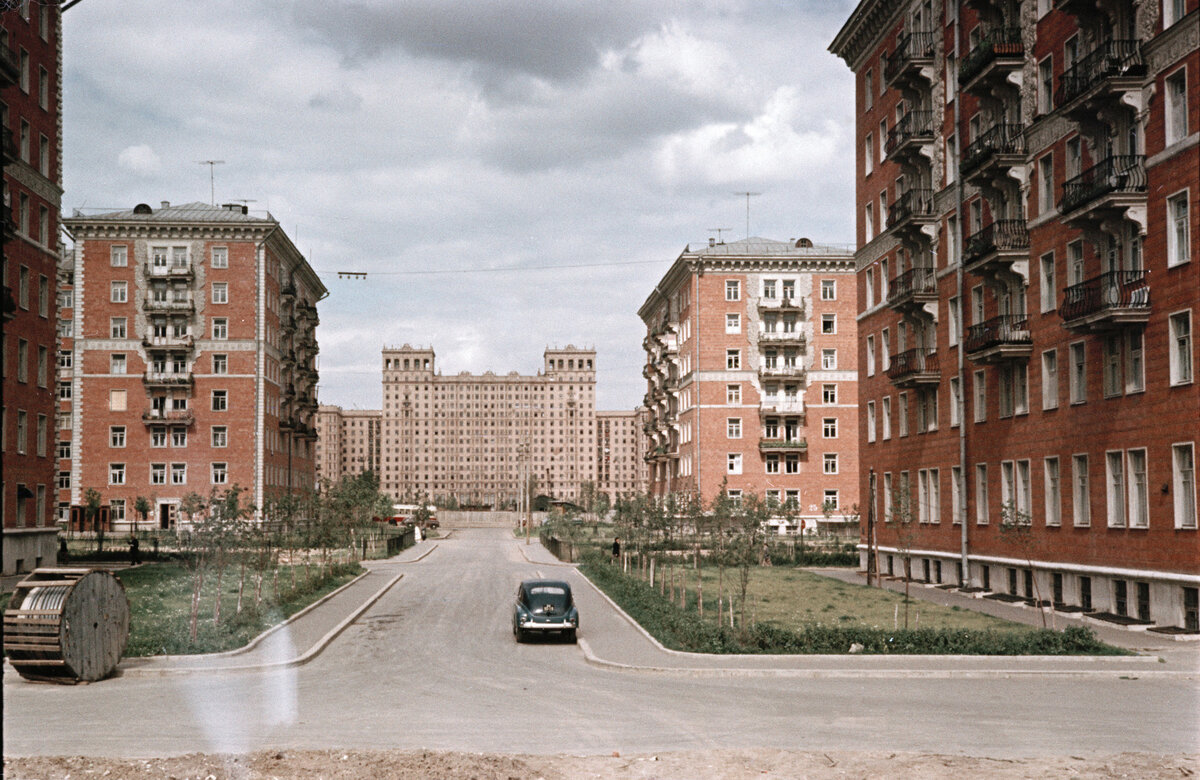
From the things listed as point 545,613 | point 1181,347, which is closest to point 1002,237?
point 1181,347

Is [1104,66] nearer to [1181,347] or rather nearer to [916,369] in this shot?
[1181,347]

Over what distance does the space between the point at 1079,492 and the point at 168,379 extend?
7379cm

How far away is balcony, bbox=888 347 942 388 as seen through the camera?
46.6m

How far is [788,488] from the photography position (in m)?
95.2

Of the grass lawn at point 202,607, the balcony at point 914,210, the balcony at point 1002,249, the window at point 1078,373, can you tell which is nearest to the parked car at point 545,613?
the grass lawn at point 202,607

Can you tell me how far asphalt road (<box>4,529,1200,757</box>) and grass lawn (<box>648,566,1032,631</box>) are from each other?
7.37m

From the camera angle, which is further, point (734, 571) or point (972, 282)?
point (734, 571)

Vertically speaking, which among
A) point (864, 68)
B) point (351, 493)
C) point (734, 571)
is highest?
point (864, 68)

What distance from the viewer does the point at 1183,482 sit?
28688 millimetres

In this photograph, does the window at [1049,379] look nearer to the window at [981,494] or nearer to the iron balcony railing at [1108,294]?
the iron balcony railing at [1108,294]

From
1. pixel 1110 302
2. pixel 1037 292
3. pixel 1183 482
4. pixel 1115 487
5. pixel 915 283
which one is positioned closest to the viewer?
pixel 1183 482

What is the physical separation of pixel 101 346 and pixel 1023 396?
75874 millimetres

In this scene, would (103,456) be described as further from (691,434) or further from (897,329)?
(897,329)

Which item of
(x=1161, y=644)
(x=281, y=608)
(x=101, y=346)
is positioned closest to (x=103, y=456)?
(x=101, y=346)
